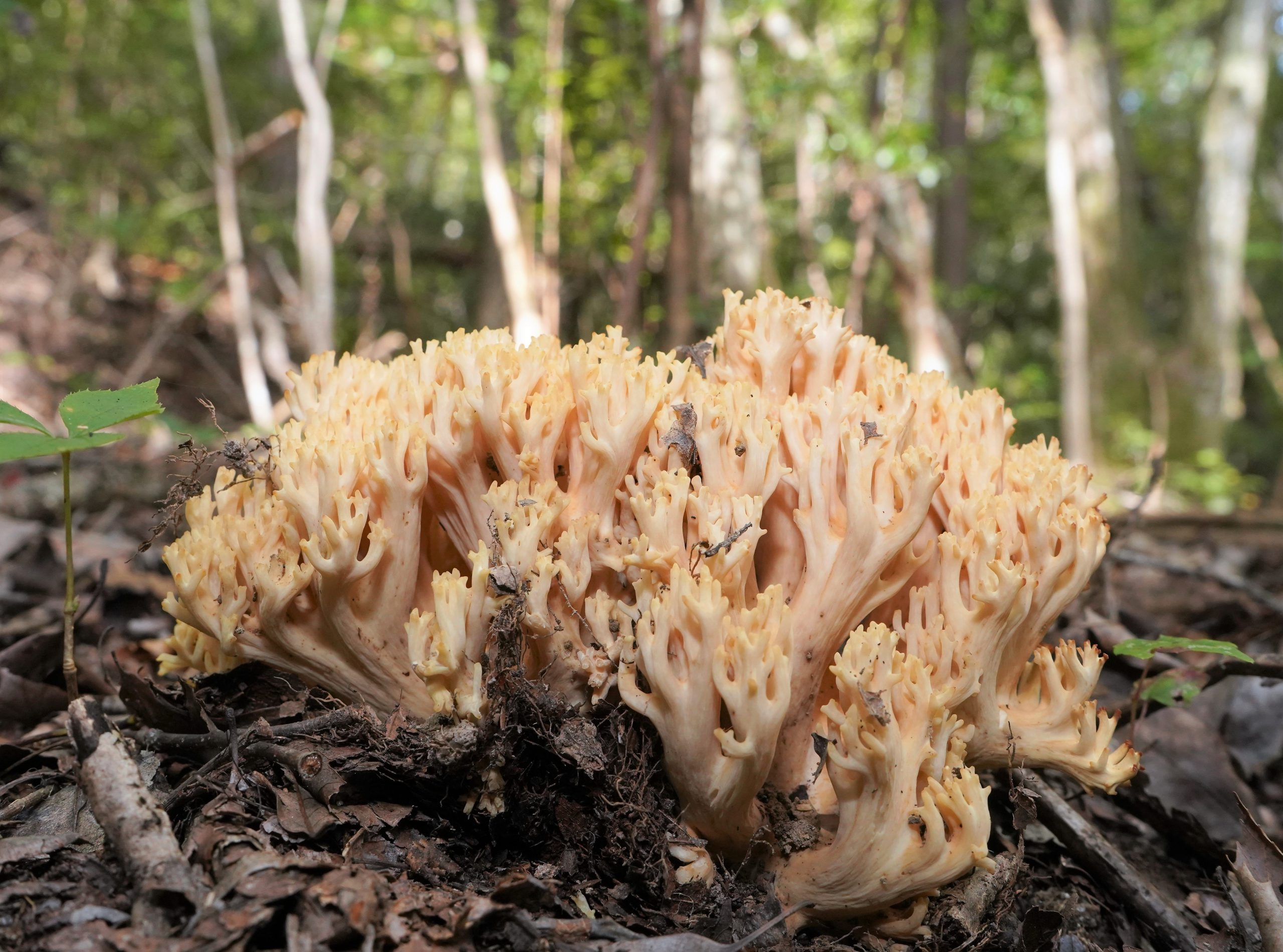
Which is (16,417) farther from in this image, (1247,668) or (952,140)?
(952,140)

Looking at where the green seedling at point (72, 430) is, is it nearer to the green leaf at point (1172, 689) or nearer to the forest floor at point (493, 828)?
the forest floor at point (493, 828)

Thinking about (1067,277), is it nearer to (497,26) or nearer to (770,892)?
(497,26)

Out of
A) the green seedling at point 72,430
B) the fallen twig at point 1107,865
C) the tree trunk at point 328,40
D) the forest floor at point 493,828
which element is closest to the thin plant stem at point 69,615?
the green seedling at point 72,430

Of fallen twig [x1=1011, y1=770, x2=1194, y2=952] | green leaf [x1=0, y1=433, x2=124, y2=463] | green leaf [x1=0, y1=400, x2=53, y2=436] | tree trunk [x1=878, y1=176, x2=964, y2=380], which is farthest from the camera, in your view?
tree trunk [x1=878, y1=176, x2=964, y2=380]

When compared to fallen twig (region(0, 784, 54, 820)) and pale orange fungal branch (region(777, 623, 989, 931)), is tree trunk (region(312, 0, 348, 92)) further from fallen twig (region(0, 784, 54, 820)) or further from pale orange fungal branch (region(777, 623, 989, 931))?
pale orange fungal branch (region(777, 623, 989, 931))

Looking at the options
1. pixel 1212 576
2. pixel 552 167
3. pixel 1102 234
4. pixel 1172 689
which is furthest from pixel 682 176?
pixel 1102 234

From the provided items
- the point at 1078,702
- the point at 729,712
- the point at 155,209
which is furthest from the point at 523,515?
the point at 155,209

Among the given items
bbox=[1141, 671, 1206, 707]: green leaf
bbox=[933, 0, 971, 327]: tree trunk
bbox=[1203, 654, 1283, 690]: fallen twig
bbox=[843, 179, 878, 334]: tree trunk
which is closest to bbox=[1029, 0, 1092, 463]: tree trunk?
bbox=[933, 0, 971, 327]: tree trunk
